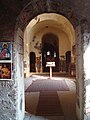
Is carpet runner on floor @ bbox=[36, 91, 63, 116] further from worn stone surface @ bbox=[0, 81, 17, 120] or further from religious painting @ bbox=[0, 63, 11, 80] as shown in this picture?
religious painting @ bbox=[0, 63, 11, 80]

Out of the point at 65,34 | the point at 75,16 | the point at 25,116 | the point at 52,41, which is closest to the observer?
the point at 75,16

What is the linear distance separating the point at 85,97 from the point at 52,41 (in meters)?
18.7

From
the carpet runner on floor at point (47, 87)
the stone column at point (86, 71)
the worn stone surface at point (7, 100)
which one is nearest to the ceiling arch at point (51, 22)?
the carpet runner on floor at point (47, 87)

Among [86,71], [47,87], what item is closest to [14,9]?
[86,71]

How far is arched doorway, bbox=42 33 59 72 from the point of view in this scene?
22.2 metres

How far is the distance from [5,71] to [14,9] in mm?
1313

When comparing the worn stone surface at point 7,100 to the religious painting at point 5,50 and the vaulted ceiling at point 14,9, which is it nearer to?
the religious painting at point 5,50

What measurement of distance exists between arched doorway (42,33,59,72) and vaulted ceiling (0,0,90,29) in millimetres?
17525

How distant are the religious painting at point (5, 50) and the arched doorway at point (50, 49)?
17.6 m

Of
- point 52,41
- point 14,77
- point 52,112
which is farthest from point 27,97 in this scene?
point 52,41

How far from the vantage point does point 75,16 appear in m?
4.65

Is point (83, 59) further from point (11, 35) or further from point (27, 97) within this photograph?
point (27, 97)

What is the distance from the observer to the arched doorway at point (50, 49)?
72.9 ft

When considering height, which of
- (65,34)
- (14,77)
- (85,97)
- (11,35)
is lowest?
(85,97)
